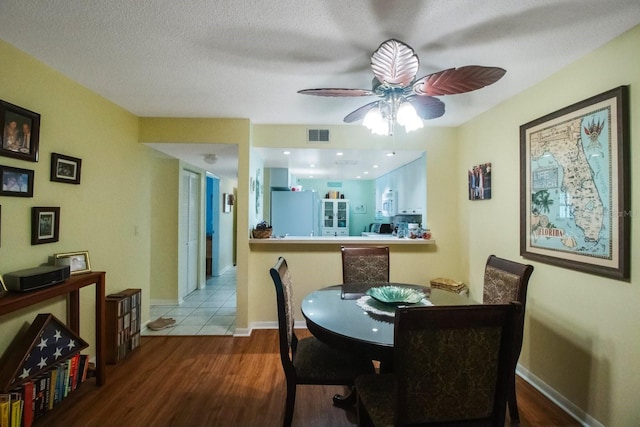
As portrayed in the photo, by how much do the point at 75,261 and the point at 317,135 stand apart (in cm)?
246

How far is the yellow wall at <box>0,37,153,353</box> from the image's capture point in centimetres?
181

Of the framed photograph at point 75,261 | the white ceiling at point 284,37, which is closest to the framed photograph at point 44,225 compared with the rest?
the framed photograph at point 75,261

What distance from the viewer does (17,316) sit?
1822 mm

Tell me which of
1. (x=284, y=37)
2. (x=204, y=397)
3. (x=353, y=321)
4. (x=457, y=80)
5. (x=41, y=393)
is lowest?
(x=204, y=397)

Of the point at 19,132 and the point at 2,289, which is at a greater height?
the point at 19,132

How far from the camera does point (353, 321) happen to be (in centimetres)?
153

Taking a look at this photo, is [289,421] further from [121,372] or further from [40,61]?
[40,61]

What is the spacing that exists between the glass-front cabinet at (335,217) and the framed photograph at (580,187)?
4469 millimetres

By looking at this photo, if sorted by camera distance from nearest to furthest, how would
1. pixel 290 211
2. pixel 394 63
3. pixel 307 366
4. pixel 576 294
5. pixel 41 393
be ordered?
1. pixel 394 63
2. pixel 307 366
3. pixel 41 393
4. pixel 576 294
5. pixel 290 211

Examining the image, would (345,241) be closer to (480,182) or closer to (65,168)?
(480,182)

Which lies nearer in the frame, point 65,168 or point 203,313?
point 65,168

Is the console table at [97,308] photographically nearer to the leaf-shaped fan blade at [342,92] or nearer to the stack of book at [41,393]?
the stack of book at [41,393]

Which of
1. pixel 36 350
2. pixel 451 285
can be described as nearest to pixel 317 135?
pixel 451 285

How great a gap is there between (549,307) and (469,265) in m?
1.02
